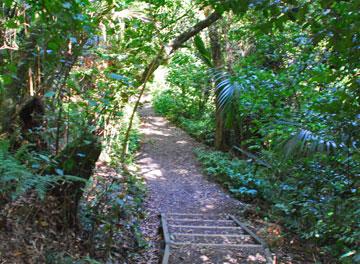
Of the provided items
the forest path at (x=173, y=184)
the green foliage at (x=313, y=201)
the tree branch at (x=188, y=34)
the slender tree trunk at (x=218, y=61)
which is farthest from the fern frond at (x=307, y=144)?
the slender tree trunk at (x=218, y=61)

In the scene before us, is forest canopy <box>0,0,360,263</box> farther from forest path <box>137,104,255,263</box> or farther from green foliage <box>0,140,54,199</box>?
forest path <box>137,104,255,263</box>

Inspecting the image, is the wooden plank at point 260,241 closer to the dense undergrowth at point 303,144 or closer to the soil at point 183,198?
the soil at point 183,198

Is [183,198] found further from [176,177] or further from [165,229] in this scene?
[165,229]

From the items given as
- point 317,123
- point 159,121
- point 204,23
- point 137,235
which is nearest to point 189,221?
point 137,235

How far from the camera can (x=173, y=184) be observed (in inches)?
360

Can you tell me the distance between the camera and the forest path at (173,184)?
23.2 ft

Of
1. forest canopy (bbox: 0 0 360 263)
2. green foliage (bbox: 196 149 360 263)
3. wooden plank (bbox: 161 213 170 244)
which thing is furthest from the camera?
wooden plank (bbox: 161 213 170 244)

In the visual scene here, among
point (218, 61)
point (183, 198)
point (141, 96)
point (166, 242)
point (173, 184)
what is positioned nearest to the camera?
point (166, 242)

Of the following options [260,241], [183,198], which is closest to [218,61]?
[183,198]

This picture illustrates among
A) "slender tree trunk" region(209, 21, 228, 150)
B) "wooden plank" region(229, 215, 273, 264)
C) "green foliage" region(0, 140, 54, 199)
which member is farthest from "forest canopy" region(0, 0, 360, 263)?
"slender tree trunk" region(209, 21, 228, 150)

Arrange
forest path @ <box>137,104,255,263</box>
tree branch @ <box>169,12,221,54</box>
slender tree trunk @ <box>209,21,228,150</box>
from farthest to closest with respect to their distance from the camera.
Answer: slender tree trunk @ <box>209,21,228,150</box> → forest path @ <box>137,104,255,263</box> → tree branch @ <box>169,12,221,54</box>

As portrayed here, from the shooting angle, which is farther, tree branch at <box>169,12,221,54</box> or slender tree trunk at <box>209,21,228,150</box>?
slender tree trunk at <box>209,21,228,150</box>

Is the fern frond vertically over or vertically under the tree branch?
under

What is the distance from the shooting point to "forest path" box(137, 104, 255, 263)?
279 inches
